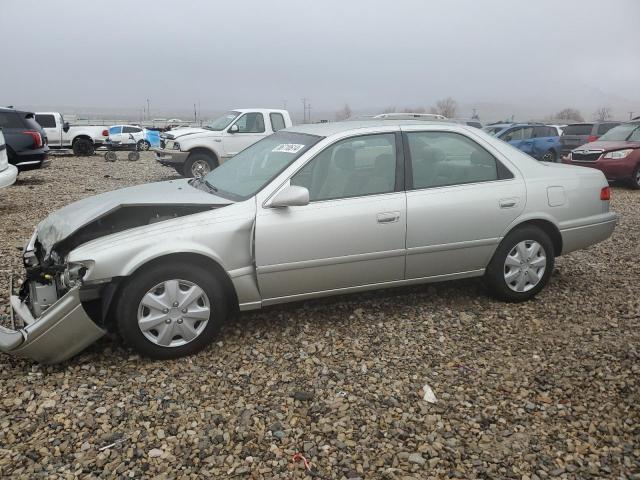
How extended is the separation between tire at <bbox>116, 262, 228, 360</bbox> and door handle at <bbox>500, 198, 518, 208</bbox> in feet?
7.60

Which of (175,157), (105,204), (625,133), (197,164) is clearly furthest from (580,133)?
(105,204)

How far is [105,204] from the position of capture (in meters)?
3.79

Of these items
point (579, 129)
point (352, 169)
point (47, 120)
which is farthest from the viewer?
point (47, 120)

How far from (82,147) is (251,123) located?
12.6m

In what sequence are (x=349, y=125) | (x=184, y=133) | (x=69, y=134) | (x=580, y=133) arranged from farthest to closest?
(x=69, y=134)
(x=580, y=133)
(x=184, y=133)
(x=349, y=125)

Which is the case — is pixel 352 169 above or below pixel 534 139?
above

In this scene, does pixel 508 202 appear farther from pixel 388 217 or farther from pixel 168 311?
pixel 168 311

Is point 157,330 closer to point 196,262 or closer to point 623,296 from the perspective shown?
point 196,262

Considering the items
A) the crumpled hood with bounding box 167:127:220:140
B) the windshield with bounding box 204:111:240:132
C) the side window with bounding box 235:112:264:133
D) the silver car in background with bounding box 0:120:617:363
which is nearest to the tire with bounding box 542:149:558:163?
the side window with bounding box 235:112:264:133

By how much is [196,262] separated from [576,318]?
3.03 m

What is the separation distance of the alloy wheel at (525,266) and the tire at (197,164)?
8822 mm

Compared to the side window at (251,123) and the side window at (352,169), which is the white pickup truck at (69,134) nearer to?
the side window at (251,123)

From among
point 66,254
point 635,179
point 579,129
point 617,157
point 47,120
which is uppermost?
point 47,120

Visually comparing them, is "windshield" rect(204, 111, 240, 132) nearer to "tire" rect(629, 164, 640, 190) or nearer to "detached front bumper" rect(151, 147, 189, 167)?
"detached front bumper" rect(151, 147, 189, 167)
